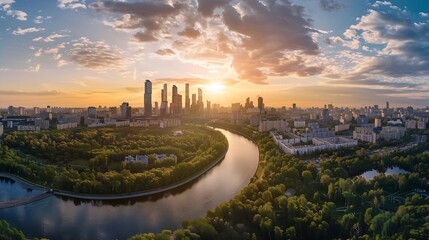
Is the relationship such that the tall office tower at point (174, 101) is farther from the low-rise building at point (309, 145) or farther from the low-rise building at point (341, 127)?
the low-rise building at point (309, 145)

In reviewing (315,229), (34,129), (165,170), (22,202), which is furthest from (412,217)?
(34,129)

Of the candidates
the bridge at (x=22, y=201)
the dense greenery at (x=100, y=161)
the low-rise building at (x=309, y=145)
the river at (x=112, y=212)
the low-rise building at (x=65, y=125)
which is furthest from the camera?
the low-rise building at (x=65, y=125)

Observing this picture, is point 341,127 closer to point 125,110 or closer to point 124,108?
point 125,110

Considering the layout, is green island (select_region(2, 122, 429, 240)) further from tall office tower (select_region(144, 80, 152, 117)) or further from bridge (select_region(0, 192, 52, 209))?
tall office tower (select_region(144, 80, 152, 117))

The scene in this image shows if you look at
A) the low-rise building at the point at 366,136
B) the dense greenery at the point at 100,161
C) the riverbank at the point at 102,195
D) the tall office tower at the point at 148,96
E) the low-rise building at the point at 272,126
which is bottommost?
→ the riverbank at the point at 102,195

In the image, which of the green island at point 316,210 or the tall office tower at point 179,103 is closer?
the green island at point 316,210

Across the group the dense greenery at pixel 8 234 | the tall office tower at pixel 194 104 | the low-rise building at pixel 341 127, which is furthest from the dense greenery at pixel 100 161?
the tall office tower at pixel 194 104

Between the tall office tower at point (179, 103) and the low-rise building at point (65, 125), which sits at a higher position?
the tall office tower at point (179, 103)

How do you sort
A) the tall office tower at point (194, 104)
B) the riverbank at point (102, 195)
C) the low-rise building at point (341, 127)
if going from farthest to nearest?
the tall office tower at point (194, 104) → the low-rise building at point (341, 127) → the riverbank at point (102, 195)

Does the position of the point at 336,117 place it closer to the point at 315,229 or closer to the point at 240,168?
the point at 240,168
